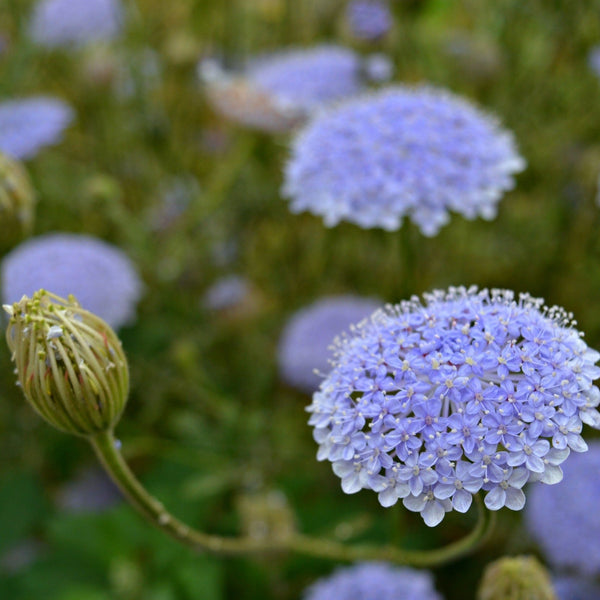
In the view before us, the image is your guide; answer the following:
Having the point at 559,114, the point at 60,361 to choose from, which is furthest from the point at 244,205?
the point at 60,361

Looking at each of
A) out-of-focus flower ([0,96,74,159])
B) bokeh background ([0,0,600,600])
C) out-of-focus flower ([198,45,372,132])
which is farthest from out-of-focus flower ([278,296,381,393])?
out-of-focus flower ([0,96,74,159])

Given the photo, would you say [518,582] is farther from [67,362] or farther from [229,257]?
[229,257]

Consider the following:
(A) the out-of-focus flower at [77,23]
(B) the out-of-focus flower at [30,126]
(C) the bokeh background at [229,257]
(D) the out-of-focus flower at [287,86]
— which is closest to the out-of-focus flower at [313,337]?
(C) the bokeh background at [229,257]

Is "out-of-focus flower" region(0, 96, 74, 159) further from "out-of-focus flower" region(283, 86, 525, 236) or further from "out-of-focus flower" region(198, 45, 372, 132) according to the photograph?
"out-of-focus flower" region(283, 86, 525, 236)

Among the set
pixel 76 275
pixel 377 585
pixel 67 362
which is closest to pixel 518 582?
pixel 377 585

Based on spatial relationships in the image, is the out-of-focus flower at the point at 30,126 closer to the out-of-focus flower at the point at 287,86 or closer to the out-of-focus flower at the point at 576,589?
the out-of-focus flower at the point at 287,86

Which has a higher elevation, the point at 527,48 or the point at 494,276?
the point at 527,48

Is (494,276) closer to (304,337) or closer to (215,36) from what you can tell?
(304,337)
